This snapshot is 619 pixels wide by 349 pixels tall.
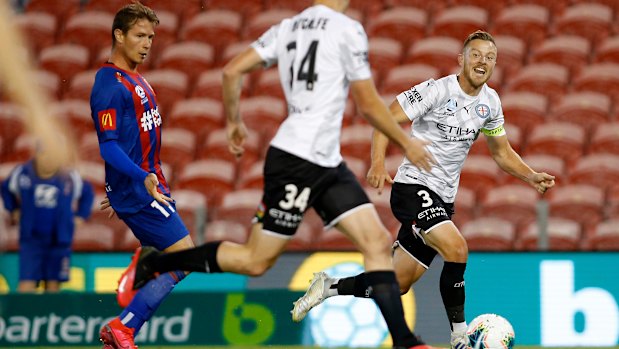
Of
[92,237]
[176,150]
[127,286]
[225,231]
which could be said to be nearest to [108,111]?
[127,286]

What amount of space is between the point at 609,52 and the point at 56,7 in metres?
7.90

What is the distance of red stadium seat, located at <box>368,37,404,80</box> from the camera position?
14.5 metres

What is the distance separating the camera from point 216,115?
45.7ft

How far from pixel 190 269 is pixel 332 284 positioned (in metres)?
1.68

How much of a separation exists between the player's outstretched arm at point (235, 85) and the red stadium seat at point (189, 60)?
29.1 feet

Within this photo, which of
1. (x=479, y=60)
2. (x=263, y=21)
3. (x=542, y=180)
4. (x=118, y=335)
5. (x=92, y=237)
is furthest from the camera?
(x=263, y=21)

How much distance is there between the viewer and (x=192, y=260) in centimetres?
634

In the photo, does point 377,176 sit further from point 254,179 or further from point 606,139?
point 606,139

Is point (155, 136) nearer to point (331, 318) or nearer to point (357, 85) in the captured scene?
point (357, 85)

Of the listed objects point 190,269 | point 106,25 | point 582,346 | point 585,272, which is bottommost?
point 582,346

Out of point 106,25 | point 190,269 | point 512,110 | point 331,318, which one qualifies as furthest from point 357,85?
point 106,25

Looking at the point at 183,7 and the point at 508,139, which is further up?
the point at 183,7

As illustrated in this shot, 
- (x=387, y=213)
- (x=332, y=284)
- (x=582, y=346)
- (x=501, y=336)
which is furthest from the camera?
(x=387, y=213)

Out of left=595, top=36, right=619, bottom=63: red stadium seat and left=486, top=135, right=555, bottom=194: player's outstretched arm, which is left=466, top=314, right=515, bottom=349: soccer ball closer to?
left=486, top=135, right=555, bottom=194: player's outstretched arm
